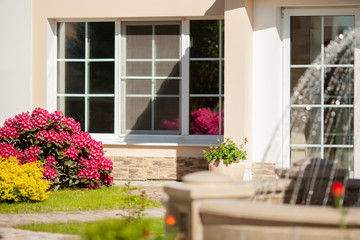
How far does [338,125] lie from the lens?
36.4 feet

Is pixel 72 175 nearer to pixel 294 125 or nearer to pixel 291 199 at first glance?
pixel 294 125

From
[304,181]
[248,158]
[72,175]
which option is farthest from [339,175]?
[72,175]

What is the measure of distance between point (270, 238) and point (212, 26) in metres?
8.09

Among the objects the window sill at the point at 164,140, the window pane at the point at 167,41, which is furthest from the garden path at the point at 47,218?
the window pane at the point at 167,41

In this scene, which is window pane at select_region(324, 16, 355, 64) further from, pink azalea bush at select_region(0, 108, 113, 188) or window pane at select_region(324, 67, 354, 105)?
pink azalea bush at select_region(0, 108, 113, 188)

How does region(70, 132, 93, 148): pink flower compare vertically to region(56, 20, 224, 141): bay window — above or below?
below

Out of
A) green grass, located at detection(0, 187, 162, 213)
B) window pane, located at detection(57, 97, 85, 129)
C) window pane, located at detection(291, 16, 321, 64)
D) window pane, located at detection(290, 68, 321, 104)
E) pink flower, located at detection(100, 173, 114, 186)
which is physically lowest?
green grass, located at detection(0, 187, 162, 213)

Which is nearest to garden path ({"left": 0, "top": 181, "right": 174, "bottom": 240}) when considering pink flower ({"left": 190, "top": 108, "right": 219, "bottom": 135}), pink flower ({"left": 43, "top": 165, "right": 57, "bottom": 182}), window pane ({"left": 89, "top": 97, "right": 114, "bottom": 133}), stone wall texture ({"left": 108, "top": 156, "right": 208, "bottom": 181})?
pink flower ({"left": 43, "top": 165, "right": 57, "bottom": 182})

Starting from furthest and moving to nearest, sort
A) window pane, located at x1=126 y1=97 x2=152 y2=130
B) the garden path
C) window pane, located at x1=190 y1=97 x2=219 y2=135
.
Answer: window pane, located at x1=126 y1=97 x2=152 y2=130 → window pane, located at x1=190 y1=97 x2=219 y2=135 → the garden path

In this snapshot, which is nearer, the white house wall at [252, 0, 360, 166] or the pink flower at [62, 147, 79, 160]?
the pink flower at [62, 147, 79, 160]

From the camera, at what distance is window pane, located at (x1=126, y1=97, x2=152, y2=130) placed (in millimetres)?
12195

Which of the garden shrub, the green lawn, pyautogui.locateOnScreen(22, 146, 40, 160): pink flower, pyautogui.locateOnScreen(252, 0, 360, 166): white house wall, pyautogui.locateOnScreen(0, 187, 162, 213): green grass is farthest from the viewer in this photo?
pyautogui.locateOnScreen(252, 0, 360, 166): white house wall

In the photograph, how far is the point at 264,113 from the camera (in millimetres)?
11383

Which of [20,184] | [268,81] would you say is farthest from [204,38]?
[20,184]
